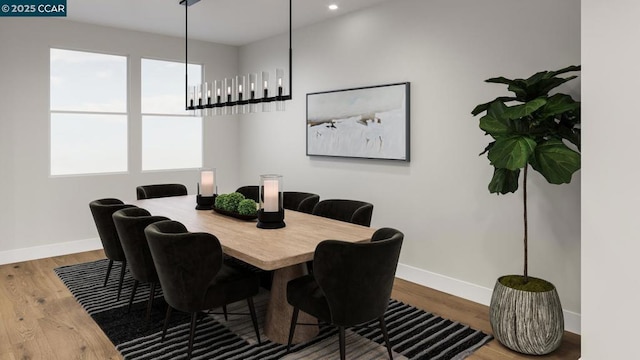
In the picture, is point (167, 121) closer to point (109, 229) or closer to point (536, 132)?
point (109, 229)

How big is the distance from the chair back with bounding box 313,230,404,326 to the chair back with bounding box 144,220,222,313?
616mm

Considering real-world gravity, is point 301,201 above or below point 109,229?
above

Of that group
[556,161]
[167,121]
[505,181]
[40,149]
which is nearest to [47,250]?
[40,149]

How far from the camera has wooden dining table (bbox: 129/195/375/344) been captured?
7.97 ft

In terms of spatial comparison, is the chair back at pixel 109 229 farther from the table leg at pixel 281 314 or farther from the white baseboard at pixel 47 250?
the white baseboard at pixel 47 250

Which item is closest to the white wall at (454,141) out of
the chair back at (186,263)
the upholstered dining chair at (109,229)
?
the chair back at (186,263)

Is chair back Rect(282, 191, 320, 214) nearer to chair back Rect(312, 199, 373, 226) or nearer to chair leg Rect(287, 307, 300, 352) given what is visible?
chair back Rect(312, 199, 373, 226)

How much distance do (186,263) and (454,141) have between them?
2.45m

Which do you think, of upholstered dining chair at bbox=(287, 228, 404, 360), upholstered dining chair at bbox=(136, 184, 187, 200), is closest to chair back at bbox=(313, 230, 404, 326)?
upholstered dining chair at bbox=(287, 228, 404, 360)

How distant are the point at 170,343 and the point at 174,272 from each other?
0.71 m

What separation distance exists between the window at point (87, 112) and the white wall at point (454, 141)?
258cm

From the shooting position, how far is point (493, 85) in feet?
11.4

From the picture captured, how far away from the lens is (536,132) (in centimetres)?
273

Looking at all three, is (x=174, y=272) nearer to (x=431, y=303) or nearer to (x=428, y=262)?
(x=431, y=303)
